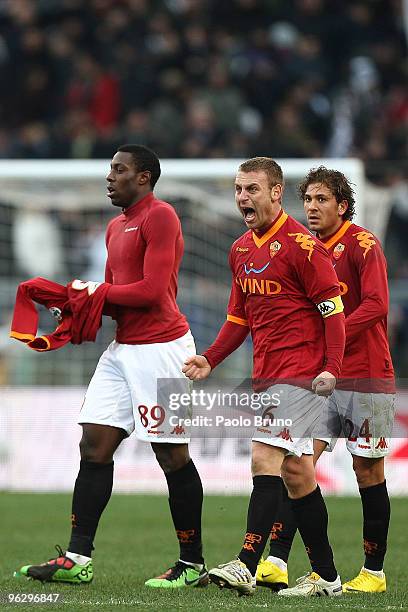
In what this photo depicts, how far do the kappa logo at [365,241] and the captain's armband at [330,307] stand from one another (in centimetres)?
59

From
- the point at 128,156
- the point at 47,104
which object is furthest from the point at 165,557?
the point at 47,104

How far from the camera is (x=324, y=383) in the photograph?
19.5ft

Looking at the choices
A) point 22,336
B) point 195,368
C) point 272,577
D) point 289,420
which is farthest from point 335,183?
point 272,577

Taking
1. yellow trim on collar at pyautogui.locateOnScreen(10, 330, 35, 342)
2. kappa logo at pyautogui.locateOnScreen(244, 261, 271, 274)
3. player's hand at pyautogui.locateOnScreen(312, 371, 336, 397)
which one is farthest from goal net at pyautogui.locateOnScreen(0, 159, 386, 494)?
player's hand at pyautogui.locateOnScreen(312, 371, 336, 397)

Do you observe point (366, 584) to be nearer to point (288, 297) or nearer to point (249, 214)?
point (288, 297)

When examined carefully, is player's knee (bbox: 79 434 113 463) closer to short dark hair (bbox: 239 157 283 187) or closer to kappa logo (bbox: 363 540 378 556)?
kappa logo (bbox: 363 540 378 556)

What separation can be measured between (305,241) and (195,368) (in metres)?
0.83

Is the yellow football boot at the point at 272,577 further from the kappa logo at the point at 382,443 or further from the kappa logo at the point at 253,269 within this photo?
the kappa logo at the point at 253,269

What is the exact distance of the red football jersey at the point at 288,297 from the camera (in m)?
6.12

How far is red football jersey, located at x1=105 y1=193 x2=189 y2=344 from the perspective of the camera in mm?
6523

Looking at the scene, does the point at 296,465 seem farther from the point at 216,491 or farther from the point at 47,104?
the point at 47,104

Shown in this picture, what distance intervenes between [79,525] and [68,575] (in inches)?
10.0

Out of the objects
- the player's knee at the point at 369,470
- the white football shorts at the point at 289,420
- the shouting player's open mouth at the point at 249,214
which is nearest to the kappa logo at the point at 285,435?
the white football shorts at the point at 289,420

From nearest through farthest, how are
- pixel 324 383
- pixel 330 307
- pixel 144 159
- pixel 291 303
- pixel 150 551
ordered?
pixel 324 383 < pixel 330 307 < pixel 291 303 < pixel 144 159 < pixel 150 551
